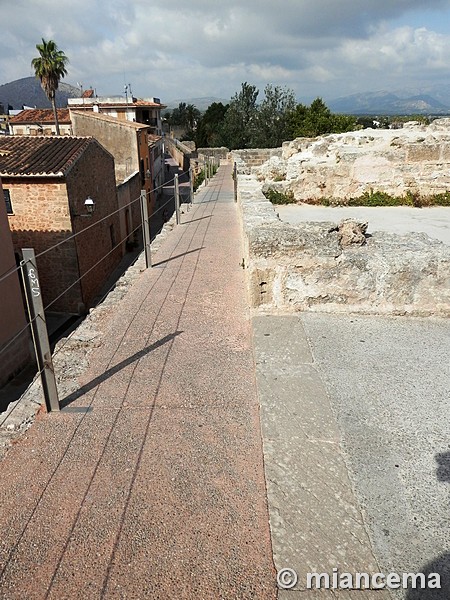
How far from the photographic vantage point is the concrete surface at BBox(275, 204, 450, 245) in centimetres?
835

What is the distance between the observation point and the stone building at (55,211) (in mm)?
14359

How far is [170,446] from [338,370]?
1623 mm

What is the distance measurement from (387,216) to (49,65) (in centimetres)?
3916

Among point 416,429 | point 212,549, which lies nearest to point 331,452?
point 416,429

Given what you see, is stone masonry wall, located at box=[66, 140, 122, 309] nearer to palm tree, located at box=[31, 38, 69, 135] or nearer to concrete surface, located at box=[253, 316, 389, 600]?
concrete surface, located at box=[253, 316, 389, 600]

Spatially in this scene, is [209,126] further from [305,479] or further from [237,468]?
[305,479]

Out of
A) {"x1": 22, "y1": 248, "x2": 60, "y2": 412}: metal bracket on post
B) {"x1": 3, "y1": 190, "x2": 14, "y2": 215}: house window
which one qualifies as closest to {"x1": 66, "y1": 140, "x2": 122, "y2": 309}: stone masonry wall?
{"x1": 3, "y1": 190, "x2": 14, "y2": 215}: house window

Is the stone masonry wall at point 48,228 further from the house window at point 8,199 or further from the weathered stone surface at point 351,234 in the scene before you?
the weathered stone surface at point 351,234

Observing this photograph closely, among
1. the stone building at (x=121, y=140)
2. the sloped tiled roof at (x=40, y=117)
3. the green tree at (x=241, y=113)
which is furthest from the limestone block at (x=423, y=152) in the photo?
the sloped tiled roof at (x=40, y=117)

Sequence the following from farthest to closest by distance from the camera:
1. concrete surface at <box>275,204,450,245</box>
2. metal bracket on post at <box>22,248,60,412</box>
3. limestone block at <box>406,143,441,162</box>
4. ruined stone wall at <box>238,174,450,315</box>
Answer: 1. limestone block at <box>406,143,441,162</box>
2. concrete surface at <box>275,204,450,245</box>
3. ruined stone wall at <box>238,174,450,315</box>
4. metal bracket on post at <box>22,248,60,412</box>

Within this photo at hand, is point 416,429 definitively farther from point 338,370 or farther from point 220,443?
point 220,443

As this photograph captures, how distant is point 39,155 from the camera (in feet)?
51.4

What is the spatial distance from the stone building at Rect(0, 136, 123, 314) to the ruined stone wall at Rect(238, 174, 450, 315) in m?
10.0

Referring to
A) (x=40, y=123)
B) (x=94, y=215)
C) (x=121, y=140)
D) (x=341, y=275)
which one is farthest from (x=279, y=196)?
(x=40, y=123)
